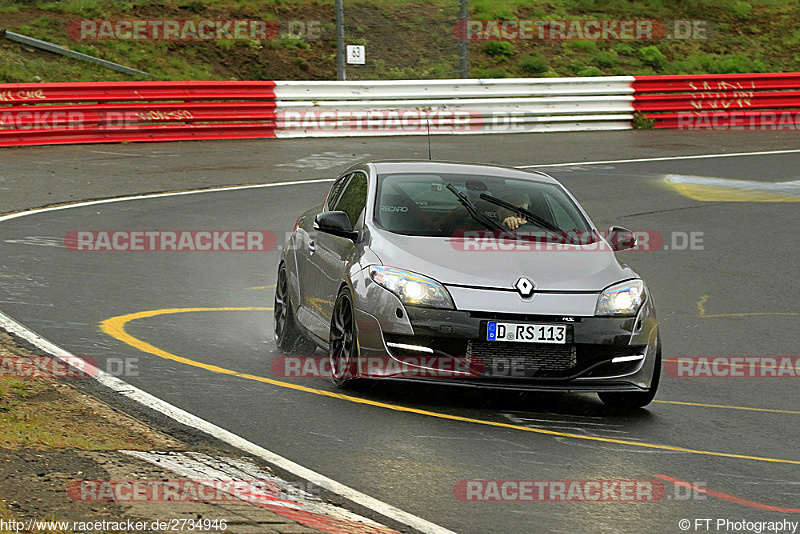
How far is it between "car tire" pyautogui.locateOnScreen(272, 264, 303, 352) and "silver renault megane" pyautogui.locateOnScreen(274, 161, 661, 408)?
746mm

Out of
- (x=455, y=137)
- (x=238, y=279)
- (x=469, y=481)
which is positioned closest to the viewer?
(x=469, y=481)

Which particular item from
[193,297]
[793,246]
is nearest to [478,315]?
[193,297]

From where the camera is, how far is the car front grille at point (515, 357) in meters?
7.53

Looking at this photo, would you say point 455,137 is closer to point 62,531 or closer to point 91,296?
point 91,296

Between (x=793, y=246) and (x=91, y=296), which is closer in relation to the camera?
(x=91, y=296)

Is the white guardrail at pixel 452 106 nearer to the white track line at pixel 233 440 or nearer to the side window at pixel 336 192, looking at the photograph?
the side window at pixel 336 192

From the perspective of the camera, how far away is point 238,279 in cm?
1299

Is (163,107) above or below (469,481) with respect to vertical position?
above

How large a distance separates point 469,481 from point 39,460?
2.05 metres

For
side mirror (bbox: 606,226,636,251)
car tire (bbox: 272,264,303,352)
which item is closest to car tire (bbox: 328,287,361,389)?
car tire (bbox: 272,264,303,352)

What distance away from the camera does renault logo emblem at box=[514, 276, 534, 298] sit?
7.58 m

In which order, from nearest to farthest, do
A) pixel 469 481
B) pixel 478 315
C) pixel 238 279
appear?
pixel 469 481 < pixel 478 315 < pixel 238 279

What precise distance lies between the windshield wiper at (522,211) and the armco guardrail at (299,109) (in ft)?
→ 53.6

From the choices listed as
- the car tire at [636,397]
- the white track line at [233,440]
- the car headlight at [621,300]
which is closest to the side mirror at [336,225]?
the white track line at [233,440]
